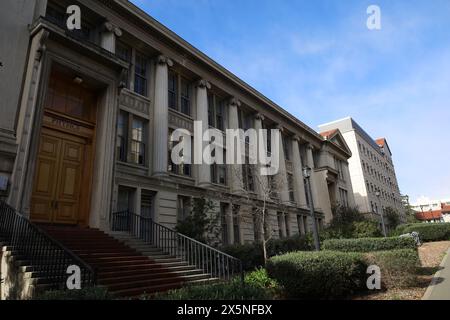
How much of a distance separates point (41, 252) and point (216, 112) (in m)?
17.5

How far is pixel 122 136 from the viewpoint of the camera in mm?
16219

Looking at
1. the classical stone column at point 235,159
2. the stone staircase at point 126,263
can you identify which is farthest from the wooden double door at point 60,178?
the classical stone column at point 235,159

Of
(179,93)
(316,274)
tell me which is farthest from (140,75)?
(316,274)

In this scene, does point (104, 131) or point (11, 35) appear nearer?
point (11, 35)

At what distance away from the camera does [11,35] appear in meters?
11.7

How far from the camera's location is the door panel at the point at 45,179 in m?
11.6

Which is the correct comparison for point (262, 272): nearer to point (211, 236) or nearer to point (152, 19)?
point (211, 236)

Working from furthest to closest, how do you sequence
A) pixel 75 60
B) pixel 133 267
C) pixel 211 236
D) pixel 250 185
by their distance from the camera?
pixel 250 185
pixel 211 236
pixel 75 60
pixel 133 267

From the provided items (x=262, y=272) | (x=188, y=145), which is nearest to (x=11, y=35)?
(x=188, y=145)

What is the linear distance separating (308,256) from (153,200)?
9.46 metres

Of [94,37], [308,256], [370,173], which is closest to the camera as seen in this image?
[308,256]

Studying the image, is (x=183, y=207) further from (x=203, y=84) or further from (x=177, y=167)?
(x=203, y=84)

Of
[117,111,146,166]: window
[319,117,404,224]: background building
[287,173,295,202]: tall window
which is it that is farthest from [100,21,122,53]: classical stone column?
[319,117,404,224]: background building

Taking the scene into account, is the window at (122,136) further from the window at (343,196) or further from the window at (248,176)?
the window at (343,196)
